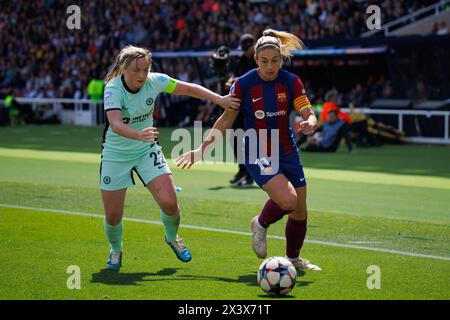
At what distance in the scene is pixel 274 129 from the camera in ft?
28.9

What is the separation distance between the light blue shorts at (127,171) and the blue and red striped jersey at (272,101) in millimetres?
971

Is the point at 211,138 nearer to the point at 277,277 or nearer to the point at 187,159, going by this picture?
the point at 187,159

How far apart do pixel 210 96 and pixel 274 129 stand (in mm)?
717

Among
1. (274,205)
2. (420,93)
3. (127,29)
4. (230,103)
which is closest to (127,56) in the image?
(230,103)

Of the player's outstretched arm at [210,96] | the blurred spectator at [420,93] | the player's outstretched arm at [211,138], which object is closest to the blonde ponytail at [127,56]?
the player's outstretched arm at [210,96]

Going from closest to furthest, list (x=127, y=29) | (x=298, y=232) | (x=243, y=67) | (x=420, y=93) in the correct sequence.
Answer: (x=298, y=232) → (x=243, y=67) → (x=420, y=93) → (x=127, y=29)

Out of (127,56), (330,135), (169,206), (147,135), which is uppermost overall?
(127,56)

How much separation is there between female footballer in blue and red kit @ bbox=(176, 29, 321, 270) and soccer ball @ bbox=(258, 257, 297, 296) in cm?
91

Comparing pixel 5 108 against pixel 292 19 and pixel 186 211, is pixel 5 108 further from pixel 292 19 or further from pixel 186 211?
pixel 186 211

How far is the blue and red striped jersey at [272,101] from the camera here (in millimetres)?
8805

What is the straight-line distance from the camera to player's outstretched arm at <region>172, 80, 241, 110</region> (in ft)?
29.0

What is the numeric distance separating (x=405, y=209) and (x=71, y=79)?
83.8 feet

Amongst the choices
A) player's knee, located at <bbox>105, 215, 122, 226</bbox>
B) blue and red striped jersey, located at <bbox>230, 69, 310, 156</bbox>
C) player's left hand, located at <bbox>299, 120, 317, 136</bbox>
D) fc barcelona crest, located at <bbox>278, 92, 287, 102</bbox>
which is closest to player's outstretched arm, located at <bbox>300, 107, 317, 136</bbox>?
player's left hand, located at <bbox>299, 120, 317, 136</bbox>

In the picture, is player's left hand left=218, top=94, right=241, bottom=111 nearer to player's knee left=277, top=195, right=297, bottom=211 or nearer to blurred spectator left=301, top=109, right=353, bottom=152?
player's knee left=277, top=195, right=297, bottom=211
